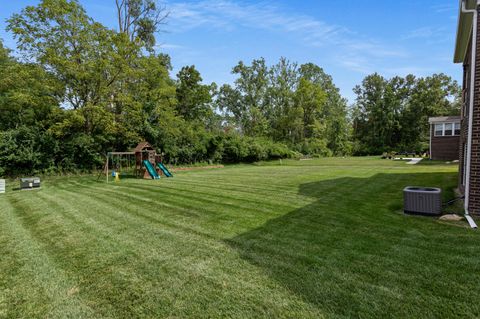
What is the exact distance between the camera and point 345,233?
4508 millimetres

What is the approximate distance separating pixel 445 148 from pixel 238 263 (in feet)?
79.8

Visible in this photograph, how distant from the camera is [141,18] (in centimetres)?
2323

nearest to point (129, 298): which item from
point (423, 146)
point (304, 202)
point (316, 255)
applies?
point (316, 255)

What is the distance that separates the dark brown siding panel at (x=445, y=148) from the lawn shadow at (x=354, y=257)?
19433mm

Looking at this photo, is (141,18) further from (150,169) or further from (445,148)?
(445,148)

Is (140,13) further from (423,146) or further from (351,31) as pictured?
(423,146)

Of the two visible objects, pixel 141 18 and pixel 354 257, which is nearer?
pixel 354 257

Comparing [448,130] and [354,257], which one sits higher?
[448,130]

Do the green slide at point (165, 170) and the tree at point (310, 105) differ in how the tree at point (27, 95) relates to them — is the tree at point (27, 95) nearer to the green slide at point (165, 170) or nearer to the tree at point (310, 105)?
the green slide at point (165, 170)

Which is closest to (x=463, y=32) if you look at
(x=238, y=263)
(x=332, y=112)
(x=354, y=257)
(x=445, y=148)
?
(x=354, y=257)

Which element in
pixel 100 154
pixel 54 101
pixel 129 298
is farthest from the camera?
pixel 100 154

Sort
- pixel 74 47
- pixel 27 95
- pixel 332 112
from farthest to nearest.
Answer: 1. pixel 332 112
2. pixel 74 47
3. pixel 27 95

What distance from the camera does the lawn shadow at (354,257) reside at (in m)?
2.58

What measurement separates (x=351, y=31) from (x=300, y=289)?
17.1 meters
